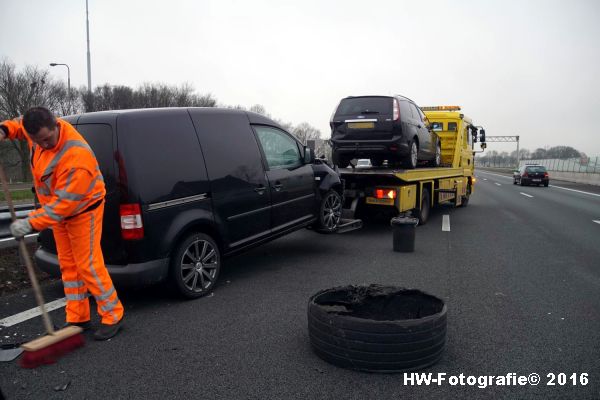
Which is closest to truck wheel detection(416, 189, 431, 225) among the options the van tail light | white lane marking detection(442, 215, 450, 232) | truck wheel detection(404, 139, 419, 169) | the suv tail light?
white lane marking detection(442, 215, 450, 232)

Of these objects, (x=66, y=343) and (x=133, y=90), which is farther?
(x=133, y=90)

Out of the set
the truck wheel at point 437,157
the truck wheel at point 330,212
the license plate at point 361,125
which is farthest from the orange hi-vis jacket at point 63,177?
the truck wheel at point 437,157

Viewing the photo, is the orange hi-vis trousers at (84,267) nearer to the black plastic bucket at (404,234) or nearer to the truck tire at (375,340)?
the truck tire at (375,340)

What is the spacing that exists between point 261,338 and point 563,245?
6624 mm

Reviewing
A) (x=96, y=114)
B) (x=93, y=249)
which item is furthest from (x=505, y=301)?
(x=96, y=114)

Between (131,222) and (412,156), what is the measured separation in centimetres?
698

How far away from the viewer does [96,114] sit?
444 cm

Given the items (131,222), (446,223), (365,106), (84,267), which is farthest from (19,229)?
(446,223)

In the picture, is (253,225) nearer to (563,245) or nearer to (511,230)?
(563,245)

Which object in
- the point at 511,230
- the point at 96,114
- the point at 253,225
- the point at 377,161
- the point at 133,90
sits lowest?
the point at 511,230

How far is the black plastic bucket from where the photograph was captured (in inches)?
277

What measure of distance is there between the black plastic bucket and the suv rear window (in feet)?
9.56

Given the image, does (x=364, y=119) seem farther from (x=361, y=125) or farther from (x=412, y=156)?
(x=412, y=156)

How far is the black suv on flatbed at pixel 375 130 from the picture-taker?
9125mm
